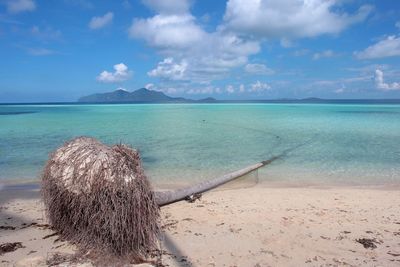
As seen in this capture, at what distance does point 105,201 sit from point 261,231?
10.1 feet

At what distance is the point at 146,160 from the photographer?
16.3m

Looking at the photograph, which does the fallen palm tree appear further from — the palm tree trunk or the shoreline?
the shoreline

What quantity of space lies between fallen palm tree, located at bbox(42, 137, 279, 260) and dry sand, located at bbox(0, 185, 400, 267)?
1.47ft

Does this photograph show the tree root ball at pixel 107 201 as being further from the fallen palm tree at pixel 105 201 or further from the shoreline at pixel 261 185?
the shoreline at pixel 261 185

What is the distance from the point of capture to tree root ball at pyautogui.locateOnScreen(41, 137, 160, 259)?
5.41 meters

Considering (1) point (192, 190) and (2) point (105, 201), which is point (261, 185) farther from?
(2) point (105, 201)

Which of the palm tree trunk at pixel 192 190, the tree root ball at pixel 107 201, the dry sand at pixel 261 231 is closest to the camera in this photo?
the tree root ball at pixel 107 201

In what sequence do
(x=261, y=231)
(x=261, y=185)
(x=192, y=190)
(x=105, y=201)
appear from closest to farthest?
(x=105, y=201) < (x=261, y=231) < (x=192, y=190) < (x=261, y=185)

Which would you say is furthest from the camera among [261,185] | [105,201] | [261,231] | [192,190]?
[261,185]

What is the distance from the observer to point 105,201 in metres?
5.39

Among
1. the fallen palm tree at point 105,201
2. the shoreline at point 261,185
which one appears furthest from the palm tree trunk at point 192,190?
the fallen palm tree at point 105,201

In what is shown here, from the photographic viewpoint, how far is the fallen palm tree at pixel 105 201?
5410 millimetres

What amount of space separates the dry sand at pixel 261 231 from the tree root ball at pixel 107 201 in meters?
0.44

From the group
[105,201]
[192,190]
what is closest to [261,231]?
[192,190]
